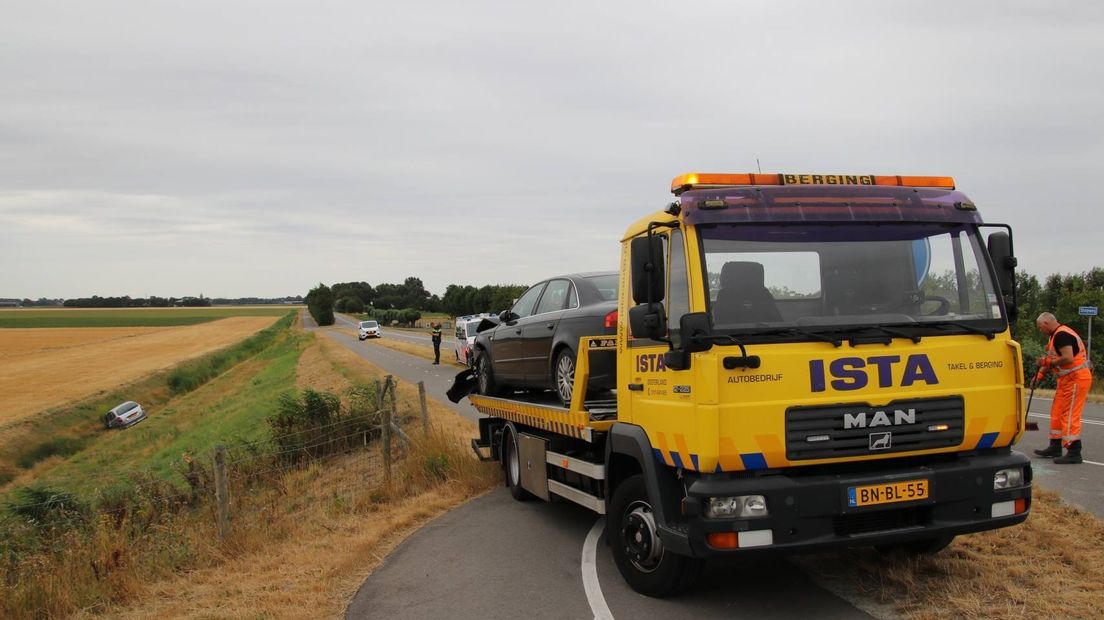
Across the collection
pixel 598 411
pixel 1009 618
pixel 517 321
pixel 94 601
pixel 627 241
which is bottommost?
pixel 94 601

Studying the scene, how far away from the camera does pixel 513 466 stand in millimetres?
9234

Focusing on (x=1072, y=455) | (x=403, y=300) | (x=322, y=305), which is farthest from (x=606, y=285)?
(x=403, y=300)

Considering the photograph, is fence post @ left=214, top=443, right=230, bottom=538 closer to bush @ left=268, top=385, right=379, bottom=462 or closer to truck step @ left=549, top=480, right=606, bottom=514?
truck step @ left=549, top=480, right=606, bottom=514

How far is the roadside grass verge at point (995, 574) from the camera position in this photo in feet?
15.3

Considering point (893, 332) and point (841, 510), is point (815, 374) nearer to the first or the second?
point (893, 332)

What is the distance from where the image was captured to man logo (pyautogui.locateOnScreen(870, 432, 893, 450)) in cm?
470

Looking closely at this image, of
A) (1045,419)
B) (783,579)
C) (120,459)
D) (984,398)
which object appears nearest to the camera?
(984,398)

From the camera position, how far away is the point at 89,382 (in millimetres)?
43281

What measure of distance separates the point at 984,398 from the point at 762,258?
1.56 m

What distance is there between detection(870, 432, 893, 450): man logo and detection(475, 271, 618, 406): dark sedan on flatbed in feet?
8.32

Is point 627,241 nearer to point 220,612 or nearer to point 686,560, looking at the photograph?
point 686,560

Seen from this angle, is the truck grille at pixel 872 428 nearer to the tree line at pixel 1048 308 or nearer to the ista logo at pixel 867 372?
the ista logo at pixel 867 372

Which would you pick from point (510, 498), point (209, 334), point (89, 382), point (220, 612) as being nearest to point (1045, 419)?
point (510, 498)

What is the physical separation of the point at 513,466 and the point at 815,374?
17.0 ft
